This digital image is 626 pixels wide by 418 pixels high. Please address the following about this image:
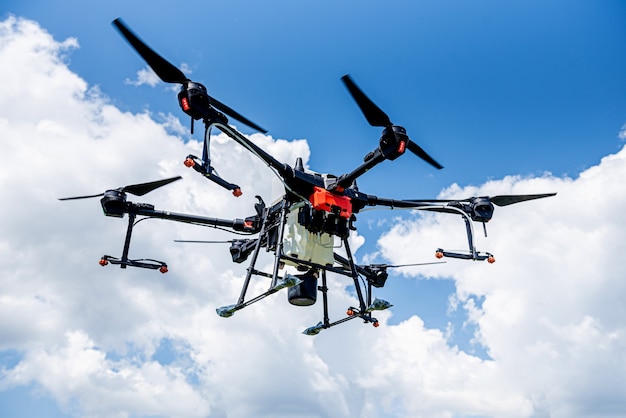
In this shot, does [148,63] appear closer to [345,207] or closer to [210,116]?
[210,116]

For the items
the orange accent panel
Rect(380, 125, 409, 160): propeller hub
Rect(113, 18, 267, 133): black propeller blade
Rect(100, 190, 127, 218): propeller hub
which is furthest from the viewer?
Rect(100, 190, 127, 218): propeller hub

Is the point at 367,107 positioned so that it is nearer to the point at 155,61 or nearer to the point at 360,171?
the point at 360,171

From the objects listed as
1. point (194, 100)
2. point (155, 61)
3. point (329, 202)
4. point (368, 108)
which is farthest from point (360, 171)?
point (155, 61)

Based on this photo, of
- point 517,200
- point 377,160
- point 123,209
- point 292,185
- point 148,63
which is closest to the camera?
point 148,63

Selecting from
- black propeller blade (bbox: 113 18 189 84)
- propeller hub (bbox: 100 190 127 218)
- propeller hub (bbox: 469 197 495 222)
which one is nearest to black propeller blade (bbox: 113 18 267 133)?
black propeller blade (bbox: 113 18 189 84)

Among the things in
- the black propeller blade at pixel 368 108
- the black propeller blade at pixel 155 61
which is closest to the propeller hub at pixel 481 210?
the black propeller blade at pixel 368 108

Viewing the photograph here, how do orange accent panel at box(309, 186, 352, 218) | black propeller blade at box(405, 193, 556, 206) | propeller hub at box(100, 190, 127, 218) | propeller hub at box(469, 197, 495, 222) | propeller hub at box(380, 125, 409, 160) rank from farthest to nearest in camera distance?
1. black propeller blade at box(405, 193, 556, 206)
2. propeller hub at box(469, 197, 495, 222)
3. propeller hub at box(100, 190, 127, 218)
4. orange accent panel at box(309, 186, 352, 218)
5. propeller hub at box(380, 125, 409, 160)

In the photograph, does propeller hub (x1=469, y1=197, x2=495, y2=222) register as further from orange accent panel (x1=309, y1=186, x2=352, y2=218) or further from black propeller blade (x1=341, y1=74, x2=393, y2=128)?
black propeller blade (x1=341, y1=74, x2=393, y2=128)

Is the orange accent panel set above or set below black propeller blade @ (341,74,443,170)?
below

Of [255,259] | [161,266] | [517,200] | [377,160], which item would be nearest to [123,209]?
[161,266]
